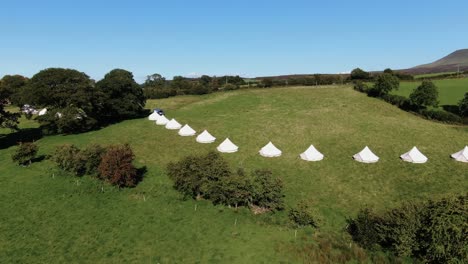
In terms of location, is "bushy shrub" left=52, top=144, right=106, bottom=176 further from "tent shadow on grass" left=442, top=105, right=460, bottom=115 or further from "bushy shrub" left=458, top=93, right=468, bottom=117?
"tent shadow on grass" left=442, top=105, right=460, bottom=115

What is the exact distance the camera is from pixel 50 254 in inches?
849

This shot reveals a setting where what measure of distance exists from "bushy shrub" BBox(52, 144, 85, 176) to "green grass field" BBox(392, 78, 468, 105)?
6657 centimetres

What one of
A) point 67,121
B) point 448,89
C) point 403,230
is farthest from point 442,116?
point 67,121

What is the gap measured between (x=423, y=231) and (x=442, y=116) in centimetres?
4338

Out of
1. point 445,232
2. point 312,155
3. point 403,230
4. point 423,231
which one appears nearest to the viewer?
point 445,232

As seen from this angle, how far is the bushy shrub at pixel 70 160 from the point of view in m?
34.7

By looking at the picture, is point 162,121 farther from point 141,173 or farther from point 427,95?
point 427,95

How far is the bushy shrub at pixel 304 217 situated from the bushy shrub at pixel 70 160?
24307 mm

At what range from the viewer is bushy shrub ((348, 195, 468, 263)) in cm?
1800

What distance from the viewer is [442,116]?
54.5 meters

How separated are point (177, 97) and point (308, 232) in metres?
80.0

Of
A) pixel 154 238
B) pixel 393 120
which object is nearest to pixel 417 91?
pixel 393 120

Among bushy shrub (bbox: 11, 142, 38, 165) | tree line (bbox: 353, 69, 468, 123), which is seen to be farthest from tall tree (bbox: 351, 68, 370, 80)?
bushy shrub (bbox: 11, 142, 38, 165)

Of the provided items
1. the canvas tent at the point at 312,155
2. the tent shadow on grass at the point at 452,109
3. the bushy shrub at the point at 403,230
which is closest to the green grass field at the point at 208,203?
the canvas tent at the point at 312,155
